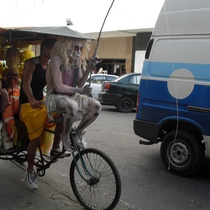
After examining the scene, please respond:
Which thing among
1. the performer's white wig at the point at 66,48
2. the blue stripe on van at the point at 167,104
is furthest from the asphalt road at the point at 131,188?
the performer's white wig at the point at 66,48

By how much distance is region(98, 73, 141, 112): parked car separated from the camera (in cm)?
1245

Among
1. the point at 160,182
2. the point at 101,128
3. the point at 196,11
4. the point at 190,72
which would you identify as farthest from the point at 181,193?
the point at 101,128

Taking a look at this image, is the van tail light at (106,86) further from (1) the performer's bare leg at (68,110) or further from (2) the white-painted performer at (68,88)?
(1) the performer's bare leg at (68,110)

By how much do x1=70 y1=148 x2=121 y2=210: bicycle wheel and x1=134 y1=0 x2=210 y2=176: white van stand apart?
6.00ft

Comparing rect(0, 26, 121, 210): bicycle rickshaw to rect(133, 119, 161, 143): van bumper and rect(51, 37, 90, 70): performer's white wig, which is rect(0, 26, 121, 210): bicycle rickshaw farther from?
rect(133, 119, 161, 143): van bumper

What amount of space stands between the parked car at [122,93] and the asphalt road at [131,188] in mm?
6333

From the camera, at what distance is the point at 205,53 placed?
456cm

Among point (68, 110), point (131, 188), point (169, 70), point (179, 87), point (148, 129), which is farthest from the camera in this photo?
point (148, 129)

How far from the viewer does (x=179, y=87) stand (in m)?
4.80

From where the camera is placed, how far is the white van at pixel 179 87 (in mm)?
4605

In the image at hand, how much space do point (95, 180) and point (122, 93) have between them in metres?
9.08

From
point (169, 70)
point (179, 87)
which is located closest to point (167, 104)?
point (179, 87)

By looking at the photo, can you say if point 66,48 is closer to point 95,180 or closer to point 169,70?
point 95,180

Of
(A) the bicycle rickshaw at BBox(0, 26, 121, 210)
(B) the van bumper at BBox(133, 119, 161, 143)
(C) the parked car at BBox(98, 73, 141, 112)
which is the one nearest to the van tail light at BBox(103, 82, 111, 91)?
(C) the parked car at BBox(98, 73, 141, 112)
